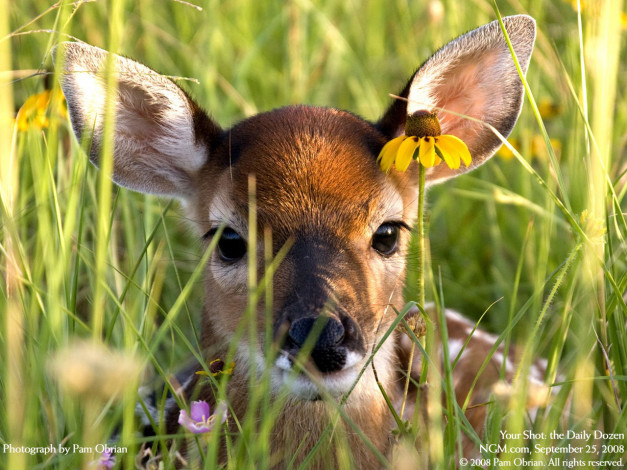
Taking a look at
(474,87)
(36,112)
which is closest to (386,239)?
(474,87)

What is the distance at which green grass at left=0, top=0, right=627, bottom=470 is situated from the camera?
253 centimetres

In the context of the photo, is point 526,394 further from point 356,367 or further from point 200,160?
point 200,160

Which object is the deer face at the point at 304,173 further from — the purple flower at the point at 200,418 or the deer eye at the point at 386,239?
the purple flower at the point at 200,418

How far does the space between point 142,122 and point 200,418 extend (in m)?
1.63

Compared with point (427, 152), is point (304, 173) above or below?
below

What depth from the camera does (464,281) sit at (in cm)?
492

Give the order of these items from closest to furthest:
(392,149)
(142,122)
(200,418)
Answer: (200,418)
(392,149)
(142,122)

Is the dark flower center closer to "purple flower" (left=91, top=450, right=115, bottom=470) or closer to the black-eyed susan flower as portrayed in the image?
the black-eyed susan flower

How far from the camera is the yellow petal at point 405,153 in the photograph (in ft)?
9.27

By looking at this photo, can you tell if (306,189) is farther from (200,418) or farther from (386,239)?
(200,418)

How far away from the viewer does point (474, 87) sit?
3678 mm

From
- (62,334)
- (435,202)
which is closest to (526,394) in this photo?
(62,334)

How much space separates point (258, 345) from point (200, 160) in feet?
3.32

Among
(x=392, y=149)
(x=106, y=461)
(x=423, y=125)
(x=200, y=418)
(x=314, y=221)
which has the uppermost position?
(x=423, y=125)
